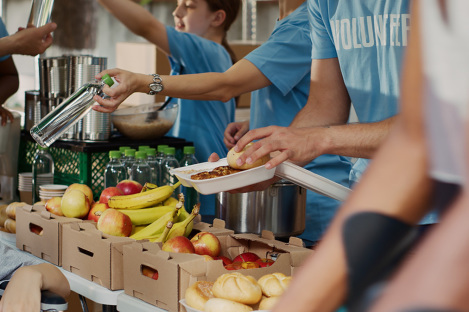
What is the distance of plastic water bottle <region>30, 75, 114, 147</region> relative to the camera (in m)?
1.62

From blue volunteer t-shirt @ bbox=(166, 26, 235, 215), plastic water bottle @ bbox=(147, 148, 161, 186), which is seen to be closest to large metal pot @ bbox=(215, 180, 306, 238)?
plastic water bottle @ bbox=(147, 148, 161, 186)

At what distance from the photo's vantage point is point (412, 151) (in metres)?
0.31

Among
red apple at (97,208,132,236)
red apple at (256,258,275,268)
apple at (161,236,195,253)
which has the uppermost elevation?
red apple at (97,208,132,236)

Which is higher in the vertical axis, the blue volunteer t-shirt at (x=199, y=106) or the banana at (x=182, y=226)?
the blue volunteer t-shirt at (x=199, y=106)

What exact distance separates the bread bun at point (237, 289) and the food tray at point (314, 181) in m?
0.28

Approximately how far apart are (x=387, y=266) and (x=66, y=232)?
5.01 feet

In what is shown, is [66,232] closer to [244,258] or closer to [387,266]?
[244,258]

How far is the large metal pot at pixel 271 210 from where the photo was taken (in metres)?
1.76

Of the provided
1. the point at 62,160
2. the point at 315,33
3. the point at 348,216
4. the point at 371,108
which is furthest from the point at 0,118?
the point at 348,216

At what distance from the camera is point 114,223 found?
1649mm

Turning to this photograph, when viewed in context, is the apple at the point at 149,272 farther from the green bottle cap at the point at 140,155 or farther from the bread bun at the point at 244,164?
the green bottle cap at the point at 140,155

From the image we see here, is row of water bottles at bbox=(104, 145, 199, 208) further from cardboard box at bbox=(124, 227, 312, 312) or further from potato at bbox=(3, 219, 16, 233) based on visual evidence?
cardboard box at bbox=(124, 227, 312, 312)

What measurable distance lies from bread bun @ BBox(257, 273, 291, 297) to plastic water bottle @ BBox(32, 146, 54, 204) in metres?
1.37

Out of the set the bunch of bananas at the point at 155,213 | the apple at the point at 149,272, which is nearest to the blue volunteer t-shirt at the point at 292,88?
the bunch of bananas at the point at 155,213
